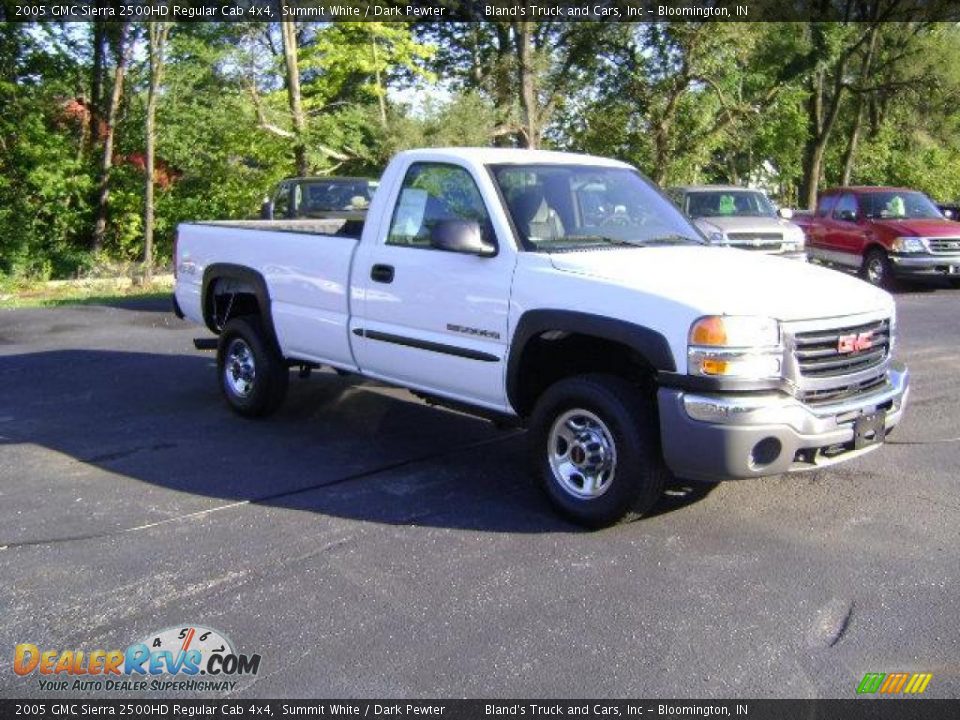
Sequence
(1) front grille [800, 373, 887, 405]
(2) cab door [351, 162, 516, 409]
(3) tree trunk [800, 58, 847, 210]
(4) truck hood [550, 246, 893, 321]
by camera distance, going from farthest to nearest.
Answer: (3) tree trunk [800, 58, 847, 210] → (2) cab door [351, 162, 516, 409] → (1) front grille [800, 373, 887, 405] → (4) truck hood [550, 246, 893, 321]

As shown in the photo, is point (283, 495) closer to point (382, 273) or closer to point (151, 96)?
point (382, 273)

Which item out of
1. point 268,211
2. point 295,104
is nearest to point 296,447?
point 268,211

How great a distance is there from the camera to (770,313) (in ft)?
15.4

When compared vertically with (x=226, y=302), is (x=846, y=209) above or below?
above

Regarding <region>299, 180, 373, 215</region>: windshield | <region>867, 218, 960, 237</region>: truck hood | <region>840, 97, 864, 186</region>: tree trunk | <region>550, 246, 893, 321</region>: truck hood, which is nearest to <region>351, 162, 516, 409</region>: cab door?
<region>550, 246, 893, 321</region>: truck hood

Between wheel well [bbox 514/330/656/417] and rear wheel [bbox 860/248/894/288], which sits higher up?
wheel well [bbox 514/330/656/417]

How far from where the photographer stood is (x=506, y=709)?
346cm

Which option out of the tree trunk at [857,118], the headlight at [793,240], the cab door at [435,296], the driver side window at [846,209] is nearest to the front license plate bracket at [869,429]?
the cab door at [435,296]

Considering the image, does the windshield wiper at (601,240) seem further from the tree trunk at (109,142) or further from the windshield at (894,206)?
the tree trunk at (109,142)

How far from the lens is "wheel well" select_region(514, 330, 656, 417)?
17.1ft

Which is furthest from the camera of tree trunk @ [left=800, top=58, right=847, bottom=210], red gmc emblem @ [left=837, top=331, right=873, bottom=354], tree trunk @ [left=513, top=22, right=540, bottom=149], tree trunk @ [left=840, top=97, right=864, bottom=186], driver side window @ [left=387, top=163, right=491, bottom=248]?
tree trunk @ [left=840, top=97, right=864, bottom=186]

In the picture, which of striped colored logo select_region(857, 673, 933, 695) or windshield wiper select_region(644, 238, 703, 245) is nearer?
striped colored logo select_region(857, 673, 933, 695)

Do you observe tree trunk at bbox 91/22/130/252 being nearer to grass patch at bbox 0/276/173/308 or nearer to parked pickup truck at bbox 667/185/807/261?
grass patch at bbox 0/276/173/308

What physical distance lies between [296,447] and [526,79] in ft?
66.5
